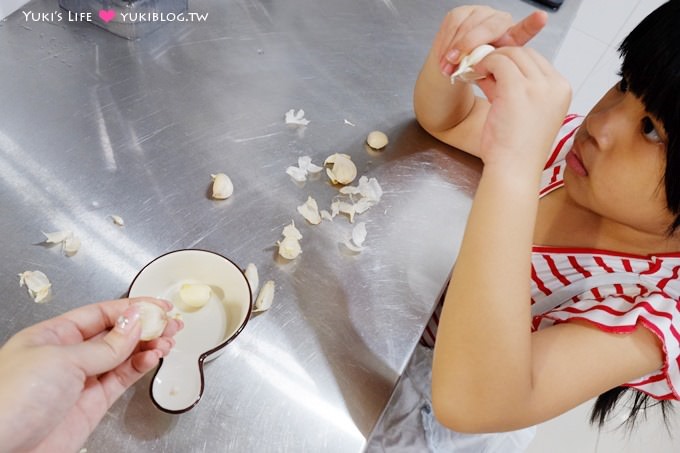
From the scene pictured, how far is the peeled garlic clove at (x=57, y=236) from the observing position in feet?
2.14

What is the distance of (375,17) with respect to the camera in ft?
3.31

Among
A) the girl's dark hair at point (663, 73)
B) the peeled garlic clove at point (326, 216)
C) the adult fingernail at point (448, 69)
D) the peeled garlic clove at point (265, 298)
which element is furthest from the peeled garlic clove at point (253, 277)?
the girl's dark hair at point (663, 73)

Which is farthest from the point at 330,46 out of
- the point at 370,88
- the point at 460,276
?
the point at 460,276

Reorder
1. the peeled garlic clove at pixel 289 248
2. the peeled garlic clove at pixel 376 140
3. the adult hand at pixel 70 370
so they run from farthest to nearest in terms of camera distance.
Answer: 1. the peeled garlic clove at pixel 376 140
2. the peeled garlic clove at pixel 289 248
3. the adult hand at pixel 70 370

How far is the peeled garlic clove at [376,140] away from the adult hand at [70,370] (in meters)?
0.38

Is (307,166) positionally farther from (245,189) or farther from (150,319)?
(150,319)

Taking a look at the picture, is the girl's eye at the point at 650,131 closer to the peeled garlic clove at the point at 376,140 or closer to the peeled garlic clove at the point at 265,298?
the peeled garlic clove at the point at 376,140

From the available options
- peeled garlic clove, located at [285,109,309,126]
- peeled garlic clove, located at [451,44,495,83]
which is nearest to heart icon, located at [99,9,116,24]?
peeled garlic clove, located at [285,109,309,126]

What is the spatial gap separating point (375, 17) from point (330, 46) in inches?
5.1

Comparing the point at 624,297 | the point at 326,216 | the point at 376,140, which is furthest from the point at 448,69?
the point at 624,297

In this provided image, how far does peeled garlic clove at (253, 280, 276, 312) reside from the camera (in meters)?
0.65

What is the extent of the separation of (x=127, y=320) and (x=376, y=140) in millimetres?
435

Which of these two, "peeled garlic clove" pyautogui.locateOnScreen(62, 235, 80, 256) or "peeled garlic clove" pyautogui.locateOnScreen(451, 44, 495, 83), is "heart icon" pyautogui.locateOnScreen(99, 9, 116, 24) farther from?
"peeled garlic clove" pyautogui.locateOnScreen(451, 44, 495, 83)

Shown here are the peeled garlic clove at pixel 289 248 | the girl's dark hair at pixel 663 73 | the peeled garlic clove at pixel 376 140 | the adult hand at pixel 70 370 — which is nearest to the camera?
the adult hand at pixel 70 370
